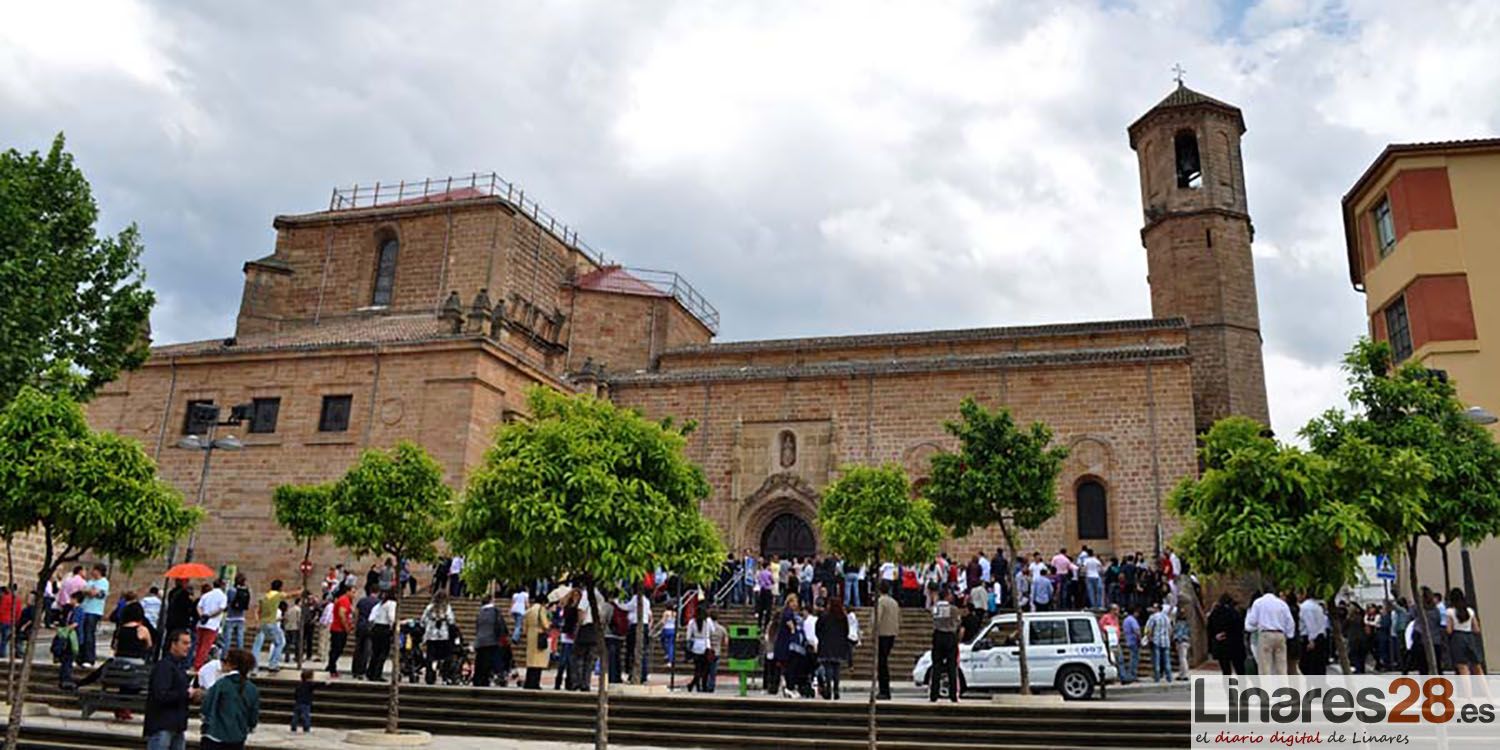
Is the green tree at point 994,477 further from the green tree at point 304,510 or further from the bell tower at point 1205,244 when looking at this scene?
the bell tower at point 1205,244

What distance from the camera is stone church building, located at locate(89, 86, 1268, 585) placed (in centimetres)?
2453

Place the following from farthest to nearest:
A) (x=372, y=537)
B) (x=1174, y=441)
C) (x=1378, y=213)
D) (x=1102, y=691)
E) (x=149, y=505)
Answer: (x=1174, y=441)
(x=1378, y=213)
(x=372, y=537)
(x=1102, y=691)
(x=149, y=505)

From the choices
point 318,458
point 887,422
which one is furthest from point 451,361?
point 887,422

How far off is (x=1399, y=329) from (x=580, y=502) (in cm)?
1958

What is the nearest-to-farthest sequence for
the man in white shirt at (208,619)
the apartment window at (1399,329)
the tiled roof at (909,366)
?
1. the man in white shirt at (208,619)
2. the apartment window at (1399,329)
3. the tiled roof at (909,366)

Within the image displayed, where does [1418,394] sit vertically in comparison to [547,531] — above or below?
above

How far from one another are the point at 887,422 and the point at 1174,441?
710 cm

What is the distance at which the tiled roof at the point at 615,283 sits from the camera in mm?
33938

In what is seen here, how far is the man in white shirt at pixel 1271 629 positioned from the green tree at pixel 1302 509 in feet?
3.19

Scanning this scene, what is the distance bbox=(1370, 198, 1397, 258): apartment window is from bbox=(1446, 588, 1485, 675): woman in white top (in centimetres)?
1209

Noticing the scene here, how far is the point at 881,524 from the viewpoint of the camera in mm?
14086

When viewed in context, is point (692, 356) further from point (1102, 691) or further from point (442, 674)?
point (1102, 691)

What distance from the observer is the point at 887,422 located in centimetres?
2619

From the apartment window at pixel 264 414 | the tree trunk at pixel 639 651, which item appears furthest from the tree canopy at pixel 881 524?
the apartment window at pixel 264 414
